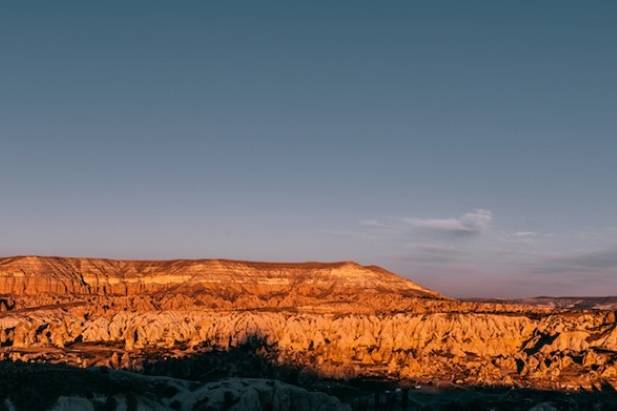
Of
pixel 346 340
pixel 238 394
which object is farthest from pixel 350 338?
pixel 238 394

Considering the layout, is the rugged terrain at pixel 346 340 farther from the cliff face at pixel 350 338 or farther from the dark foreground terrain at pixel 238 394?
the dark foreground terrain at pixel 238 394

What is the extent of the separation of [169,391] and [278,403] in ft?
45.4

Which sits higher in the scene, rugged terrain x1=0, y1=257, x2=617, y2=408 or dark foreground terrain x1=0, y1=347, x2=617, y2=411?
rugged terrain x1=0, y1=257, x2=617, y2=408

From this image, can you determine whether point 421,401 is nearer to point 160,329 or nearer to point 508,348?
point 508,348

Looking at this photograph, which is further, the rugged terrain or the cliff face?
the cliff face

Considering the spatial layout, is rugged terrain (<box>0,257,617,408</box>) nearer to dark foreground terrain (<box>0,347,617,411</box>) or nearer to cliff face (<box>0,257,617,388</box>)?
cliff face (<box>0,257,617,388</box>)

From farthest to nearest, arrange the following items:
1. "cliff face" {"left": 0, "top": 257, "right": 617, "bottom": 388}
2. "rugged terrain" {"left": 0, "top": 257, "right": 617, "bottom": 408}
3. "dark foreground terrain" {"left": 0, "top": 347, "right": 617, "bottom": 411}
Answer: "cliff face" {"left": 0, "top": 257, "right": 617, "bottom": 388} < "rugged terrain" {"left": 0, "top": 257, "right": 617, "bottom": 408} < "dark foreground terrain" {"left": 0, "top": 347, "right": 617, "bottom": 411}

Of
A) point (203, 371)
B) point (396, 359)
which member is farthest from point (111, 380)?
point (396, 359)

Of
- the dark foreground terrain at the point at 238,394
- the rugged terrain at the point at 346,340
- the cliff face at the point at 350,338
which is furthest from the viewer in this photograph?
the cliff face at the point at 350,338

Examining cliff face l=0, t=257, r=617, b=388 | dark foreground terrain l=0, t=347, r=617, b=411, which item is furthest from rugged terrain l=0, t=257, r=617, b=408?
dark foreground terrain l=0, t=347, r=617, b=411

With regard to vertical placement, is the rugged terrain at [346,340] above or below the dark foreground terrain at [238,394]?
above

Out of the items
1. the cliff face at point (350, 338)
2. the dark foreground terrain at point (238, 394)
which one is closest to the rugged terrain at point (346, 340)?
the cliff face at point (350, 338)

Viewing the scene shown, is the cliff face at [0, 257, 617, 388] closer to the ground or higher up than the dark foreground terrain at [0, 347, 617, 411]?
higher up

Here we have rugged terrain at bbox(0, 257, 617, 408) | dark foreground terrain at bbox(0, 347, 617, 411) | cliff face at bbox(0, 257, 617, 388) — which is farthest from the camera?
cliff face at bbox(0, 257, 617, 388)
